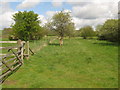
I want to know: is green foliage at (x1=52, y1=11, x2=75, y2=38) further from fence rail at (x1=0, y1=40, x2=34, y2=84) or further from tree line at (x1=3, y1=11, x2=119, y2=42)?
fence rail at (x1=0, y1=40, x2=34, y2=84)

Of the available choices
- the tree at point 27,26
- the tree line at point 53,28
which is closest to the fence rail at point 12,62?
the tree line at point 53,28

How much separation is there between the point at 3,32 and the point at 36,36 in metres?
26.1

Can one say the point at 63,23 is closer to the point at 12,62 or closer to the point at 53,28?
the point at 53,28

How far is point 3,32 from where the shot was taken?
Answer: 71312mm

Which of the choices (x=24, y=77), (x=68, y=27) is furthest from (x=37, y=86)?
(x=68, y=27)

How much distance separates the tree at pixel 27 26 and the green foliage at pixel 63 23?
23026mm

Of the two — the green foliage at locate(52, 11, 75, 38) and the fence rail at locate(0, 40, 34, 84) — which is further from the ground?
the green foliage at locate(52, 11, 75, 38)

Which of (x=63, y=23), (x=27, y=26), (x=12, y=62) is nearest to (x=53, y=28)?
(x=63, y=23)

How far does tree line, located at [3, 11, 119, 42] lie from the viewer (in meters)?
29.6

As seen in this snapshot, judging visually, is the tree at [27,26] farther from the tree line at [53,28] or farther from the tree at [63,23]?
the tree at [63,23]

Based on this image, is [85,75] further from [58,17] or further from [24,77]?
[58,17]

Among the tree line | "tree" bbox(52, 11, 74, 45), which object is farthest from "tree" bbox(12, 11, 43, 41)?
"tree" bbox(52, 11, 74, 45)

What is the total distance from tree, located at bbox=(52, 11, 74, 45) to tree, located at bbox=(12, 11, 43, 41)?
23026mm

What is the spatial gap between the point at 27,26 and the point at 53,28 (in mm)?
25349
